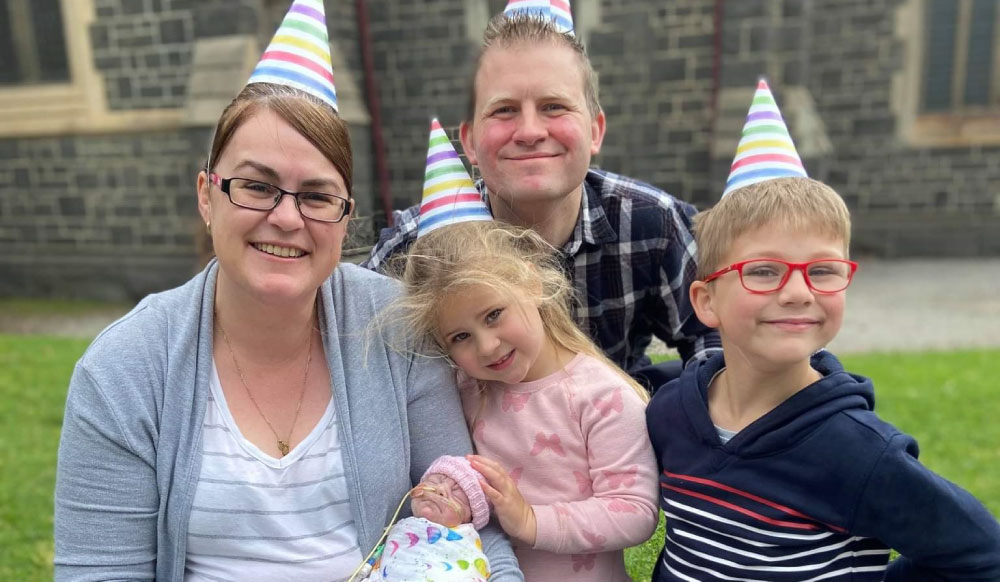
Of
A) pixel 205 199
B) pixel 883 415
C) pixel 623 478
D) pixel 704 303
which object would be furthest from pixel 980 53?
pixel 205 199

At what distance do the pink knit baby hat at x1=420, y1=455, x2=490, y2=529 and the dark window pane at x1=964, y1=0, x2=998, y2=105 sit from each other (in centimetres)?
1109

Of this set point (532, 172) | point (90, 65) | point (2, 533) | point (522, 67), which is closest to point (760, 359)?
point (532, 172)

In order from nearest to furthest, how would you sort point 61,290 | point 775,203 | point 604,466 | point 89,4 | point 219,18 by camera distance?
1. point 775,203
2. point 604,466
3. point 219,18
4. point 89,4
5. point 61,290

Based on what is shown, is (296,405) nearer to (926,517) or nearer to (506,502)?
(506,502)

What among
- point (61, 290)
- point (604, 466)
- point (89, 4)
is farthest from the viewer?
point (61, 290)

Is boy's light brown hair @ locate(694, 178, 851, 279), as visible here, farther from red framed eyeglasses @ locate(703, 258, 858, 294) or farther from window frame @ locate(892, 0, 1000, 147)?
window frame @ locate(892, 0, 1000, 147)

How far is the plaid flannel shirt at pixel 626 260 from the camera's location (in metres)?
2.39

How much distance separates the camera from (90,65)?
9164 millimetres

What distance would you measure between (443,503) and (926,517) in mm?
952

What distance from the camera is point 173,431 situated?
164 cm

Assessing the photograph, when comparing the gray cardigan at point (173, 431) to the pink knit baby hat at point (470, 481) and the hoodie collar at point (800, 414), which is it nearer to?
the pink knit baby hat at point (470, 481)

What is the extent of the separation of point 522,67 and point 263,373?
3.39 ft

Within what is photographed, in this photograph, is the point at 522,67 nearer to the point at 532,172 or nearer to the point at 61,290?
the point at 532,172

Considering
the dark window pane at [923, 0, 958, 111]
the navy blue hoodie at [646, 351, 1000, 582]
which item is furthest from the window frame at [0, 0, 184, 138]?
the dark window pane at [923, 0, 958, 111]
